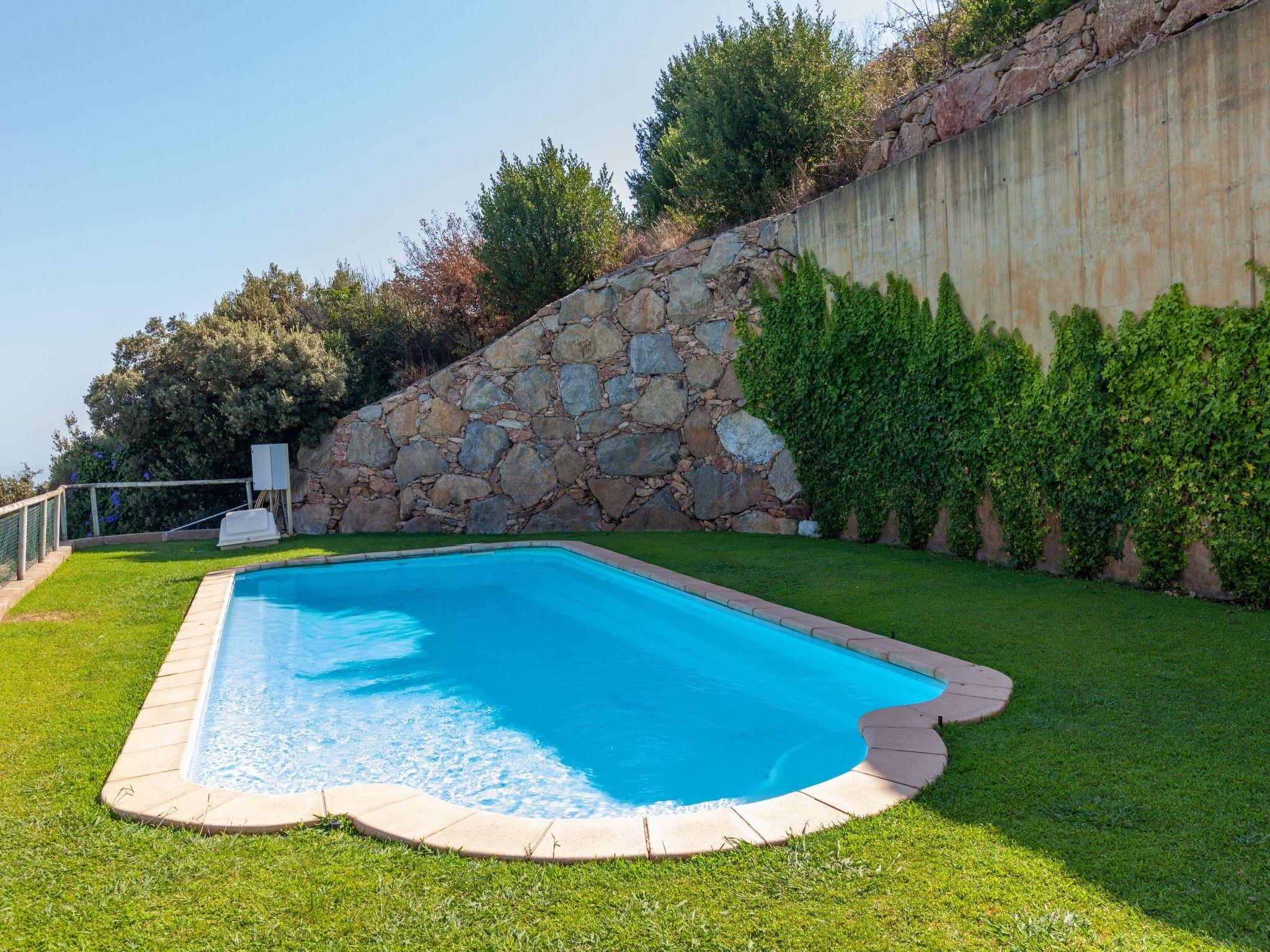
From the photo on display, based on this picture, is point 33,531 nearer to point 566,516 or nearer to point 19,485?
point 566,516

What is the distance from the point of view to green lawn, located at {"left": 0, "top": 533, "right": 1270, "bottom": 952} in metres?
1.92

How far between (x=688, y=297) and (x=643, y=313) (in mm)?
652

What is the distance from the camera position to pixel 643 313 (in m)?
10.6

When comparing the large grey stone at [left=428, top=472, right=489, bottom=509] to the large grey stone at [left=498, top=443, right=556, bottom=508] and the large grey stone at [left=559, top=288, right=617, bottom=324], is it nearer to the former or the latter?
the large grey stone at [left=498, top=443, right=556, bottom=508]

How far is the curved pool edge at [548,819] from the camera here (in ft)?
7.85

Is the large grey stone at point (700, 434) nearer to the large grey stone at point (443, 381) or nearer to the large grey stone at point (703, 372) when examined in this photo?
the large grey stone at point (703, 372)

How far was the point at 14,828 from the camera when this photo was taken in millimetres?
2584

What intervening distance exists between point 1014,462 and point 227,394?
32.7 feet

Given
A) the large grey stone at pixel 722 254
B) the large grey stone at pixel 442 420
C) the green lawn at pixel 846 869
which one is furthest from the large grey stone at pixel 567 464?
the green lawn at pixel 846 869

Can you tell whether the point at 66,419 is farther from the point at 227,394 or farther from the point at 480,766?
the point at 480,766

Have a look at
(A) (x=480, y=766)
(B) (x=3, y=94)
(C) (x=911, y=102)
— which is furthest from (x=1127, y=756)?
(B) (x=3, y=94)

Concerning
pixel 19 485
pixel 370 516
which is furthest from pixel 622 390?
pixel 19 485

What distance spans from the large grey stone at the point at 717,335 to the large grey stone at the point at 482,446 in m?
2.96

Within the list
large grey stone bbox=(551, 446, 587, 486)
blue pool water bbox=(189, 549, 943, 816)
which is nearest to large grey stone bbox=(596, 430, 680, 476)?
large grey stone bbox=(551, 446, 587, 486)
